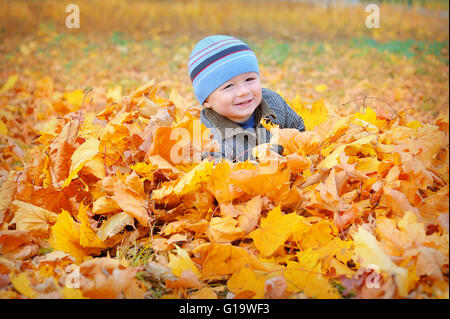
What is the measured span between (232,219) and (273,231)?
0.15m

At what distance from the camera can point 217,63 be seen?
2.09 metres

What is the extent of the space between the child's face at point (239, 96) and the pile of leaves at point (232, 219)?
32cm

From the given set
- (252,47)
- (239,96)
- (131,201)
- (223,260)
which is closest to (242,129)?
(239,96)

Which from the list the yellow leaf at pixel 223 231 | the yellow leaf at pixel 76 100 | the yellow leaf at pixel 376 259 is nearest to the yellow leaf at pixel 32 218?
the yellow leaf at pixel 223 231

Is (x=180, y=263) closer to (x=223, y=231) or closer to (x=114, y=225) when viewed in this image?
(x=223, y=231)

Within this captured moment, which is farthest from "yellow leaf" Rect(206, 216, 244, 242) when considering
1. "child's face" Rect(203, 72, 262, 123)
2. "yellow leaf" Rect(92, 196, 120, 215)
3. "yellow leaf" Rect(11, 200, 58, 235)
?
"child's face" Rect(203, 72, 262, 123)

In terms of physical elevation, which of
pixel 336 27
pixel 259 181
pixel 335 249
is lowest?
pixel 335 249

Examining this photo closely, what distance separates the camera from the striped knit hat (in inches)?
81.5

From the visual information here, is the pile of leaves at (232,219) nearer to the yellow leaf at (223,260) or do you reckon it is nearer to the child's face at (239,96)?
the yellow leaf at (223,260)

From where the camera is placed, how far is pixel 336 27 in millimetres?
12078

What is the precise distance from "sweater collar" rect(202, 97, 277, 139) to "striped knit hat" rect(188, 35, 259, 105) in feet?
0.34
